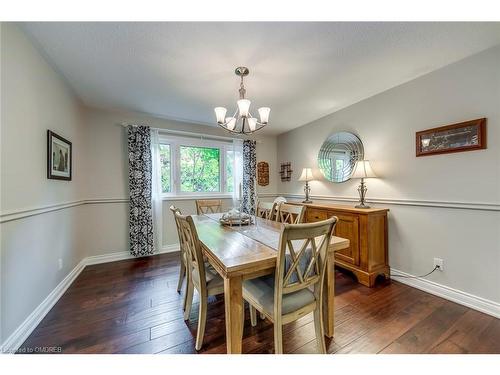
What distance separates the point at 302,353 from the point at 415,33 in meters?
2.40

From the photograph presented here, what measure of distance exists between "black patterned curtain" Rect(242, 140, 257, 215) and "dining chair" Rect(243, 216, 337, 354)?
2.61 m

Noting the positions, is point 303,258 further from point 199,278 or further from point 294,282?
point 199,278

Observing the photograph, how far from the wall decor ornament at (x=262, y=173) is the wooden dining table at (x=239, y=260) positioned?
8.25 ft

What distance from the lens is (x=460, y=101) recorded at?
1901 mm

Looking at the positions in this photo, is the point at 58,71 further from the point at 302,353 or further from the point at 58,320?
the point at 302,353

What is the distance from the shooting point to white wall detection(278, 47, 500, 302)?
1740mm

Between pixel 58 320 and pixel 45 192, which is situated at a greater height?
pixel 45 192

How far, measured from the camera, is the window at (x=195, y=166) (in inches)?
136

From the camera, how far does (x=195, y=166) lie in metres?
3.68

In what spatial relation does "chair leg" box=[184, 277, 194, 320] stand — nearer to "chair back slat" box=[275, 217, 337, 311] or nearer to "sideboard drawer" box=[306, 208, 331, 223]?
"chair back slat" box=[275, 217, 337, 311]

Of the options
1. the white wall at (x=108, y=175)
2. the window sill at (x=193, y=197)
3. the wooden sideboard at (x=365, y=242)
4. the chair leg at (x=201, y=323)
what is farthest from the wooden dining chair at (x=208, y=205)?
the wooden sideboard at (x=365, y=242)

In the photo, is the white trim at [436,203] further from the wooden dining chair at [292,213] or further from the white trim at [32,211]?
the white trim at [32,211]

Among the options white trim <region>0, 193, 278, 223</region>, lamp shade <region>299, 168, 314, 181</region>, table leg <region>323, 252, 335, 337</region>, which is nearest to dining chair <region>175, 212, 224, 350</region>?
table leg <region>323, 252, 335, 337</region>
